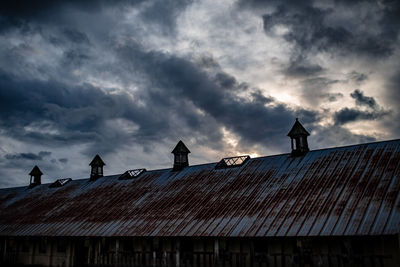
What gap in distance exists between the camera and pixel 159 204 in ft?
98.0

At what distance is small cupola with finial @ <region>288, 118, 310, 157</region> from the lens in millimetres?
30812

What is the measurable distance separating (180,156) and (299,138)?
42.2ft

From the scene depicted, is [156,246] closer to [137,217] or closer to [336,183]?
[137,217]

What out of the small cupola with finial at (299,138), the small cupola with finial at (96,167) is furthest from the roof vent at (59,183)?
the small cupola with finial at (299,138)

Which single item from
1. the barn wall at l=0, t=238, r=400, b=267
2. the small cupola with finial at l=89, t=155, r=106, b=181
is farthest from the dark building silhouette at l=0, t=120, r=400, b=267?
the small cupola with finial at l=89, t=155, r=106, b=181

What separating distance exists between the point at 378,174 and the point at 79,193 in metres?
29.4

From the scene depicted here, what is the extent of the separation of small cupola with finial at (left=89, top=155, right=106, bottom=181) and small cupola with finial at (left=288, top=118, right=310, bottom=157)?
24.3 m

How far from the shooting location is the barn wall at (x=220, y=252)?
19109 mm

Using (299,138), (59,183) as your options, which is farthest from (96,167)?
(299,138)

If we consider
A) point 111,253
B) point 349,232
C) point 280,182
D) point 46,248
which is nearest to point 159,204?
point 111,253

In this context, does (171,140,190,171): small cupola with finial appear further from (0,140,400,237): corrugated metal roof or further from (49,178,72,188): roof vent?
(49,178,72,188): roof vent

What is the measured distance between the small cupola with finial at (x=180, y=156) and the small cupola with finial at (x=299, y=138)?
11709 mm

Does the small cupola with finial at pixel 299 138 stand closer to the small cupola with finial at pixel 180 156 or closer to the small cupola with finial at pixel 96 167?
the small cupola with finial at pixel 180 156

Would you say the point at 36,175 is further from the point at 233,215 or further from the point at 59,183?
the point at 233,215
